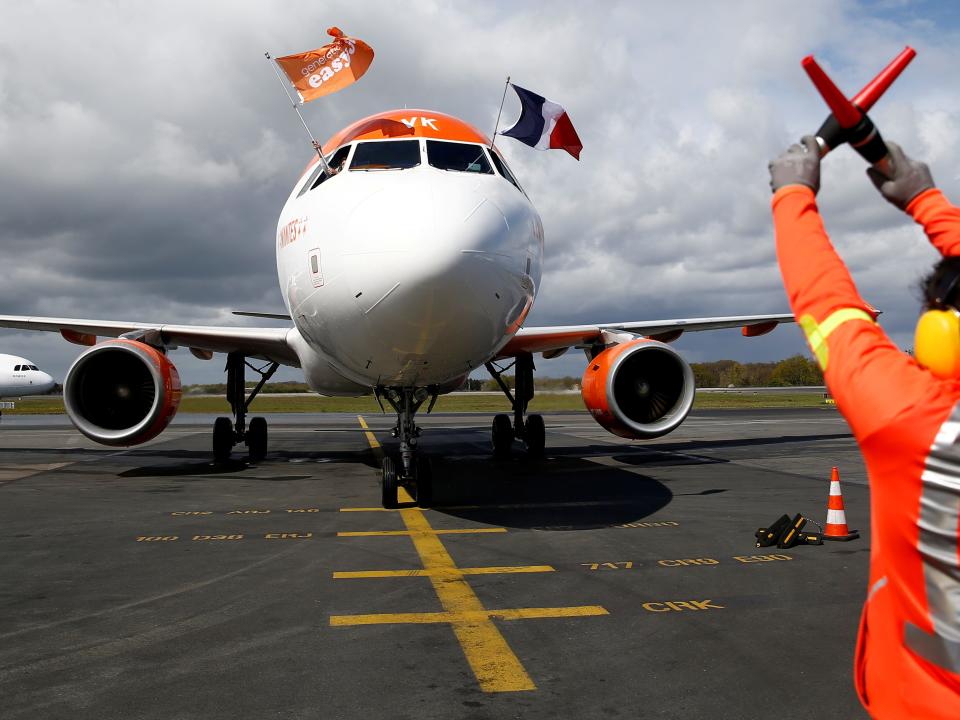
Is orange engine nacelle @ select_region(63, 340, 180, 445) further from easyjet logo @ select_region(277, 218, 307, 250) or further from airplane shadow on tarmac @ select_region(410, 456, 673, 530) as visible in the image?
airplane shadow on tarmac @ select_region(410, 456, 673, 530)

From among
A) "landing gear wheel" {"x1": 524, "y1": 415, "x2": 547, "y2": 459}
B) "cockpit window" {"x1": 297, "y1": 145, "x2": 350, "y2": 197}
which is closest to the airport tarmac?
"landing gear wheel" {"x1": 524, "y1": 415, "x2": 547, "y2": 459}

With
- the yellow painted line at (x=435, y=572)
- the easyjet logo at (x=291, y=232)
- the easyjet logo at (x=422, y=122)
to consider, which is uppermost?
the easyjet logo at (x=422, y=122)

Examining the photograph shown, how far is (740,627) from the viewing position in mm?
4438

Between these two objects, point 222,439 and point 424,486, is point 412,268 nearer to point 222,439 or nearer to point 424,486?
point 424,486

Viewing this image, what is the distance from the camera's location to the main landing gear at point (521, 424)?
14.4 meters

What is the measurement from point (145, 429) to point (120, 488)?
0.87 metres

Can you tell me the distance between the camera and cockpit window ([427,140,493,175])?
7.80 meters

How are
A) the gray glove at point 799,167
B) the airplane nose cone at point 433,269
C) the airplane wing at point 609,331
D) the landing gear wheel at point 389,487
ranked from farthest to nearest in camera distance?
the airplane wing at point 609,331 → the landing gear wheel at point 389,487 → the airplane nose cone at point 433,269 → the gray glove at point 799,167

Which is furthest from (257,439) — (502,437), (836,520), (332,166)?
(836,520)

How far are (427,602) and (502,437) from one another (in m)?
9.65

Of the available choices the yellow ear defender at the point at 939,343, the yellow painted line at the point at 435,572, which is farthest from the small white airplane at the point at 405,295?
the yellow ear defender at the point at 939,343

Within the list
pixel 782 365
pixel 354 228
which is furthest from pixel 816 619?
pixel 782 365

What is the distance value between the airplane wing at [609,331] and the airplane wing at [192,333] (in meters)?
3.82

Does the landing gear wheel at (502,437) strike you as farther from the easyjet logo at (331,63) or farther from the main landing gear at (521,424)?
the easyjet logo at (331,63)
